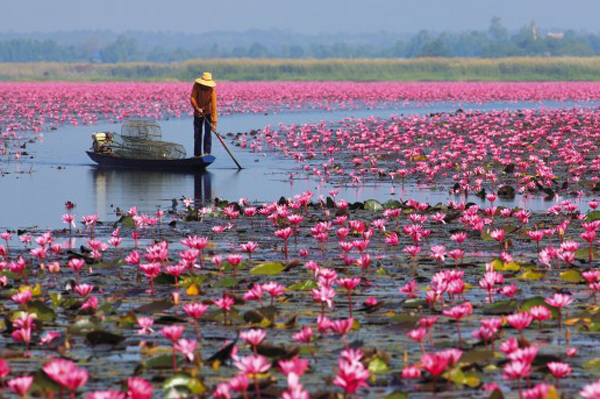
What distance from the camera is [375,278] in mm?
9852

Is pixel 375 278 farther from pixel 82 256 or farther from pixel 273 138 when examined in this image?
pixel 273 138

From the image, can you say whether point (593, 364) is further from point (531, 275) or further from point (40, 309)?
point (40, 309)

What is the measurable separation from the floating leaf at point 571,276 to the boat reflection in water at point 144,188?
281 inches

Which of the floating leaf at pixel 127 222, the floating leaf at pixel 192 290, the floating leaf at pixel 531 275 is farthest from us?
the floating leaf at pixel 127 222

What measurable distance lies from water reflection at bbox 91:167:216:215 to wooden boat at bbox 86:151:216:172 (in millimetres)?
204

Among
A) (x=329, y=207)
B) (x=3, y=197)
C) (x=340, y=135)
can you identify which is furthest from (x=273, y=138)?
(x=329, y=207)

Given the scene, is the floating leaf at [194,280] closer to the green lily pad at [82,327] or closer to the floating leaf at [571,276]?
the green lily pad at [82,327]

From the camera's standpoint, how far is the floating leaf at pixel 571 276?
31.0ft

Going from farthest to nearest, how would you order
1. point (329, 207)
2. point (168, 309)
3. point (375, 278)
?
1. point (329, 207)
2. point (375, 278)
3. point (168, 309)

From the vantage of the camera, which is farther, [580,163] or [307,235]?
[580,163]

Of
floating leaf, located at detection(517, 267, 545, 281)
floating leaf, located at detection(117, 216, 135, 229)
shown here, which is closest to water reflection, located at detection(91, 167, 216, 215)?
floating leaf, located at detection(117, 216, 135, 229)

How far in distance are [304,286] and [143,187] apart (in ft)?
33.9

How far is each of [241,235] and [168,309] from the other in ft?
14.1

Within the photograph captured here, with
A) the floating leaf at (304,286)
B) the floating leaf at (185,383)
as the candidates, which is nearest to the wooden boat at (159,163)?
the floating leaf at (304,286)
